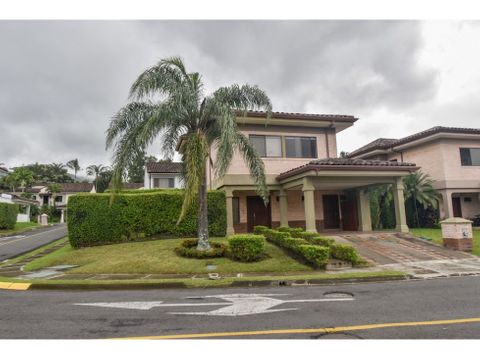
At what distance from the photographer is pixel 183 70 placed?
476 inches

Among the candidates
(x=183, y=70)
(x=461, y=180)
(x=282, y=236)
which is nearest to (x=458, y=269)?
(x=282, y=236)

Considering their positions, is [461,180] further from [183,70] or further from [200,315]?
[200,315]

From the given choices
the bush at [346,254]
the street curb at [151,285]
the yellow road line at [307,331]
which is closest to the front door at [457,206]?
the bush at [346,254]

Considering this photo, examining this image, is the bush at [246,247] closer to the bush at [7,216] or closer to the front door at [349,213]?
the front door at [349,213]

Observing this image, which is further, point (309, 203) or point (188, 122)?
point (309, 203)

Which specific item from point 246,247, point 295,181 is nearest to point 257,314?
point 246,247

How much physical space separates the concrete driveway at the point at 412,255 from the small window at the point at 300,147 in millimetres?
5626

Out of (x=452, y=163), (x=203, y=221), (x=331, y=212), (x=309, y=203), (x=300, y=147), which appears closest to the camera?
(x=203, y=221)

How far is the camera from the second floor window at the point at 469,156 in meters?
21.5

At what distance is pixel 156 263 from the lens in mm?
11438

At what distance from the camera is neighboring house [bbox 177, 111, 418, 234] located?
17016 mm

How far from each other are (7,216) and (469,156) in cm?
3924

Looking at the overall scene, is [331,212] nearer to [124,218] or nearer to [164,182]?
[124,218]

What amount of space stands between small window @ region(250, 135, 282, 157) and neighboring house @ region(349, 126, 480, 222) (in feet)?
33.1
